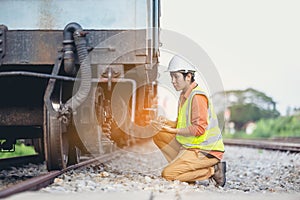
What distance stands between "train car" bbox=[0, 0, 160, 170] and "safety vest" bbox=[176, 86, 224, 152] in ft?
1.63

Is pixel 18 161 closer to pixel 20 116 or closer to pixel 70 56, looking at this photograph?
pixel 20 116

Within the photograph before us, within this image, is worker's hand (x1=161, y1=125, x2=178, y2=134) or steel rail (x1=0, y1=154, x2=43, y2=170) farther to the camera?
steel rail (x1=0, y1=154, x2=43, y2=170)

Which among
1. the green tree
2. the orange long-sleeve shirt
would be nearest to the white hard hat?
the orange long-sleeve shirt

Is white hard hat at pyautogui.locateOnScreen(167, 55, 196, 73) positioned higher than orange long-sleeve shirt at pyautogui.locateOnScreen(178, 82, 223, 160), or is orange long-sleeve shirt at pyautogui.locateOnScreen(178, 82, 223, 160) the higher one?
white hard hat at pyautogui.locateOnScreen(167, 55, 196, 73)

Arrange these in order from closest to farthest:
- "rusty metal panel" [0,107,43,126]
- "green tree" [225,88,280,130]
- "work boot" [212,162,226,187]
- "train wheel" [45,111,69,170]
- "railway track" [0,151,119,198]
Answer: "railway track" [0,151,119,198], "train wheel" [45,111,69,170], "work boot" [212,162,226,187], "rusty metal panel" [0,107,43,126], "green tree" [225,88,280,130]

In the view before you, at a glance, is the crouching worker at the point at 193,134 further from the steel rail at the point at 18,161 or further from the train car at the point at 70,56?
the steel rail at the point at 18,161

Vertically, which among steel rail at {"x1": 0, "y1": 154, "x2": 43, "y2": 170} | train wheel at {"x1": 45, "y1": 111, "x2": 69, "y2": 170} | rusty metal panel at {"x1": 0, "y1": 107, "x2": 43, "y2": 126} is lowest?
steel rail at {"x1": 0, "y1": 154, "x2": 43, "y2": 170}

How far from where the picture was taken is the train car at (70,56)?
518cm

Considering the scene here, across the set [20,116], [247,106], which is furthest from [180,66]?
[247,106]

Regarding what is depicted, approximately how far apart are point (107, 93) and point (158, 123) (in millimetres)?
941

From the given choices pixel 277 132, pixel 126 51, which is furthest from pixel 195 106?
pixel 277 132

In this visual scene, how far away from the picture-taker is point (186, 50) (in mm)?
6512

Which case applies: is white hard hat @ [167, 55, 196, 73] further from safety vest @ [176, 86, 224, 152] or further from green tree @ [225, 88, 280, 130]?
green tree @ [225, 88, 280, 130]

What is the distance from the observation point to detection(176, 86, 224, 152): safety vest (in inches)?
214
